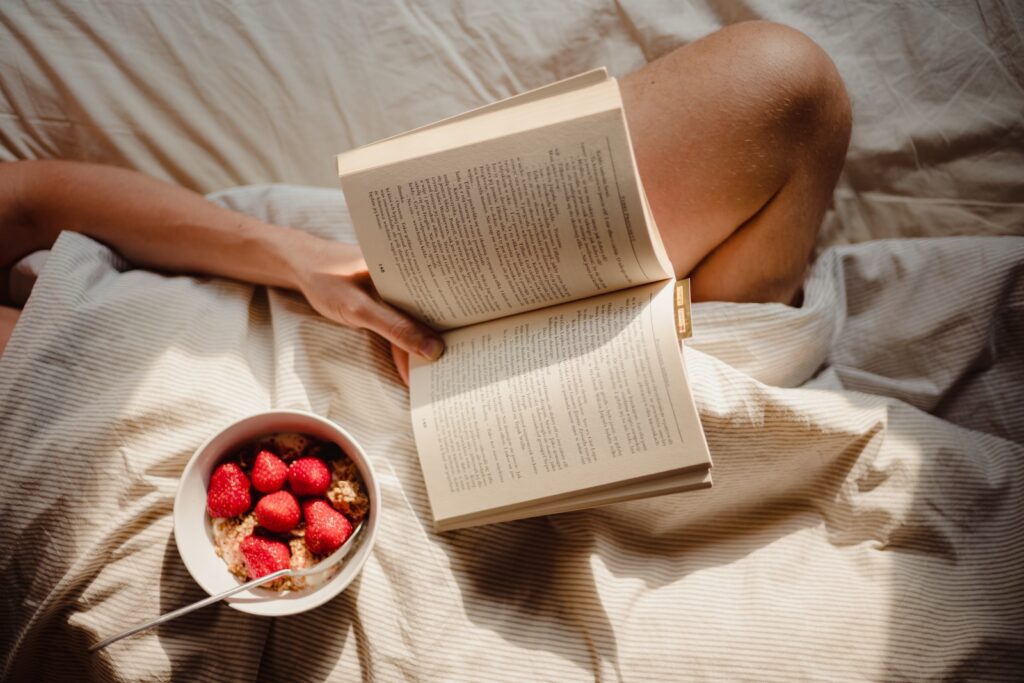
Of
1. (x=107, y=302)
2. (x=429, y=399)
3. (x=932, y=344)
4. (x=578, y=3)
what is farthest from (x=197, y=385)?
(x=932, y=344)

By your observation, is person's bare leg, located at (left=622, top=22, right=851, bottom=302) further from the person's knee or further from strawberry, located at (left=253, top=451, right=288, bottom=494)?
strawberry, located at (left=253, top=451, right=288, bottom=494)

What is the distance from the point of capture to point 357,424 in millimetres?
728

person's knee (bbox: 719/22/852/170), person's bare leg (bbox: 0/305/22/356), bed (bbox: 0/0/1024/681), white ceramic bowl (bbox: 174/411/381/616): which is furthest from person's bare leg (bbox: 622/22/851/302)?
person's bare leg (bbox: 0/305/22/356)

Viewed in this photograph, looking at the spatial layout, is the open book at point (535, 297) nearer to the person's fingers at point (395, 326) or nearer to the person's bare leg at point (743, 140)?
the person's fingers at point (395, 326)

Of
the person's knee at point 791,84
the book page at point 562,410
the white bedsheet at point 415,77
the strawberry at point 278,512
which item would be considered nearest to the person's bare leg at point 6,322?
the white bedsheet at point 415,77

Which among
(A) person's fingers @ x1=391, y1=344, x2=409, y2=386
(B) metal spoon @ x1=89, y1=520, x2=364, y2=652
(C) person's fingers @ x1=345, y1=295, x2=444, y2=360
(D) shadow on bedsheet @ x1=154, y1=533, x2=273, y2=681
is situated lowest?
(D) shadow on bedsheet @ x1=154, y1=533, x2=273, y2=681

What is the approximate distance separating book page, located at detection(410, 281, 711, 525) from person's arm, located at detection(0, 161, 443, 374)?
18 centimetres

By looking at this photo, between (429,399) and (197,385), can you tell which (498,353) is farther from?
(197,385)

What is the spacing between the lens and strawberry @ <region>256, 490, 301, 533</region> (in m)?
0.59

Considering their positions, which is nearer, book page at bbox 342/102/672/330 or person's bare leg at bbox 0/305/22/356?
book page at bbox 342/102/672/330

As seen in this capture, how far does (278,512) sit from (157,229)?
1.29 feet

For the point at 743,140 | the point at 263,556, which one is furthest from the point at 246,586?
the point at 743,140

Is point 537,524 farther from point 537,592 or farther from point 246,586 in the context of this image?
point 246,586

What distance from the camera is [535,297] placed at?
0.64 metres
